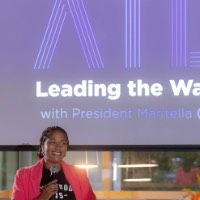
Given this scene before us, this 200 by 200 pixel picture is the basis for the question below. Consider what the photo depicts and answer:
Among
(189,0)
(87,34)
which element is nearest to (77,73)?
(87,34)

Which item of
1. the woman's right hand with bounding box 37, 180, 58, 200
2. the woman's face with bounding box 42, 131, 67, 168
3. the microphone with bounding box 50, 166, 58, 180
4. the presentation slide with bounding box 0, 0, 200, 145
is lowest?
the woman's right hand with bounding box 37, 180, 58, 200

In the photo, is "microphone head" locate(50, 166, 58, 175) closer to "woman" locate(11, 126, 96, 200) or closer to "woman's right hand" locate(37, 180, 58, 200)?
"woman" locate(11, 126, 96, 200)

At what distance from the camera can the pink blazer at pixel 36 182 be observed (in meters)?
2.82

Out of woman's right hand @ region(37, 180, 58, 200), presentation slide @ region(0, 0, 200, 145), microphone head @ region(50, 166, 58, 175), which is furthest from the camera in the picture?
presentation slide @ region(0, 0, 200, 145)

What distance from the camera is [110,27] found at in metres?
3.83

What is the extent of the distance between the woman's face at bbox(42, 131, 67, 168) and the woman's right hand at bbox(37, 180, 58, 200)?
0.21 m

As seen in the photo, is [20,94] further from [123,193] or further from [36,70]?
[123,193]

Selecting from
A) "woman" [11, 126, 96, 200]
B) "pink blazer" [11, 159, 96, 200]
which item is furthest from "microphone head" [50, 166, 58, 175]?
"pink blazer" [11, 159, 96, 200]

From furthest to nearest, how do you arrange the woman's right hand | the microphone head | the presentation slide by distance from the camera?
the presentation slide
the microphone head
the woman's right hand

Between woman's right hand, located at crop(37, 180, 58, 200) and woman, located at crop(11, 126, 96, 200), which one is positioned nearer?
woman's right hand, located at crop(37, 180, 58, 200)

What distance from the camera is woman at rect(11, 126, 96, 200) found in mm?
2826

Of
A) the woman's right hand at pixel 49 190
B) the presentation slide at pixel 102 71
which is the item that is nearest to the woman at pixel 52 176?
the woman's right hand at pixel 49 190

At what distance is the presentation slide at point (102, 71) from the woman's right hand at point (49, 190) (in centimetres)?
119

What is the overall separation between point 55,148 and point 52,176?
14cm
